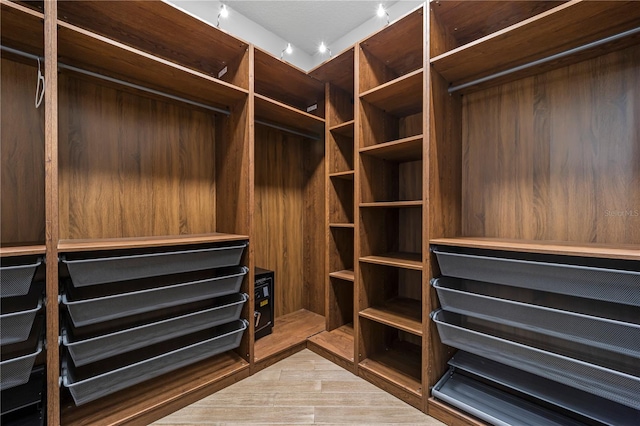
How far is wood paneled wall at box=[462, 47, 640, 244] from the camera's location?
1304mm

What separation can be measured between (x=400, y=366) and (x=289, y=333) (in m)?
0.90

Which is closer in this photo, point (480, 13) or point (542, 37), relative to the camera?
point (542, 37)

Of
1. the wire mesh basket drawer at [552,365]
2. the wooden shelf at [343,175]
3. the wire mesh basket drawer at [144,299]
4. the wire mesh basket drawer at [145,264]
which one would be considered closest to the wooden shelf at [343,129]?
the wooden shelf at [343,175]

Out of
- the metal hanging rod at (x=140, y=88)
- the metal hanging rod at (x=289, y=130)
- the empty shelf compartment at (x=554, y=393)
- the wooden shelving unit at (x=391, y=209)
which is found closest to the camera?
the empty shelf compartment at (x=554, y=393)

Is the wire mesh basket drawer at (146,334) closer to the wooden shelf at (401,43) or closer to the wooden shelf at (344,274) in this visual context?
the wooden shelf at (344,274)

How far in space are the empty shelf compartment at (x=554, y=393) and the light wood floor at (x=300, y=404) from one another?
0.37 meters

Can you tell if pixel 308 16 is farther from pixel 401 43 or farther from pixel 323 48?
pixel 401 43

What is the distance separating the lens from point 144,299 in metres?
1.48

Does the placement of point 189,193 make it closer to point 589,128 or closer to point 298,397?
point 298,397

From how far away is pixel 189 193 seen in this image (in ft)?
6.59

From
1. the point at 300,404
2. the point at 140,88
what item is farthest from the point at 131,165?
the point at 300,404

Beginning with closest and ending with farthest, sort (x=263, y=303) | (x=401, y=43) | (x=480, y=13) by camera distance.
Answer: (x=480, y=13) < (x=401, y=43) < (x=263, y=303)

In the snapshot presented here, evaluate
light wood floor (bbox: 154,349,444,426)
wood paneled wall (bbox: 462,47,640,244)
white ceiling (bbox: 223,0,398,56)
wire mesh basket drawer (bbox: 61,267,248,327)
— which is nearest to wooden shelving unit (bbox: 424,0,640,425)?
wood paneled wall (bbox: 462,47,640,244)

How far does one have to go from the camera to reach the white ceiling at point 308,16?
7.26 ft
